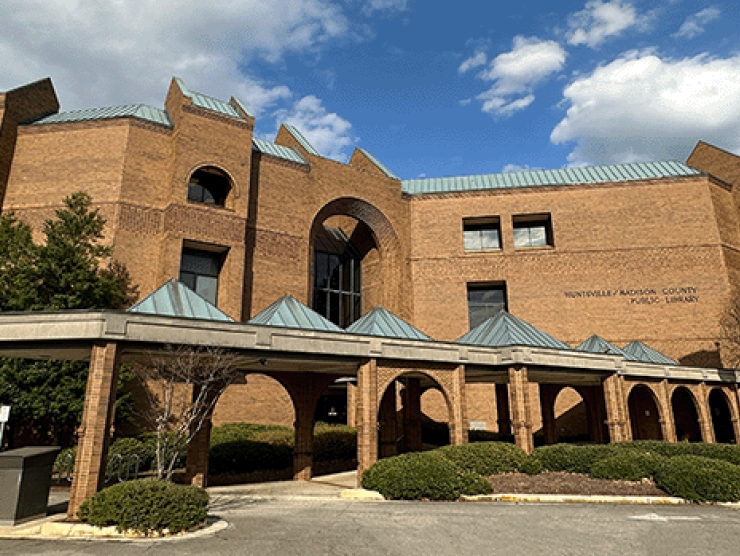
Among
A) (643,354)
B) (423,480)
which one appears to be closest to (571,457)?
(423,480)

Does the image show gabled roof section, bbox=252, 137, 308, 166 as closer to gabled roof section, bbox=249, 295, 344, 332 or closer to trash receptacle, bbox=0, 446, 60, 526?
gabled roof section, bbox=249, 295, 344, 332

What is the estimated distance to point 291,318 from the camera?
17375mm

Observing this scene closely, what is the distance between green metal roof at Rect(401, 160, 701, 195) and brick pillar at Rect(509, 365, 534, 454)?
20.2 m

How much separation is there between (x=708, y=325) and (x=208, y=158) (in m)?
31.4

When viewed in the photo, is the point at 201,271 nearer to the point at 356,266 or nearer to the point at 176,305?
the point at 356,266

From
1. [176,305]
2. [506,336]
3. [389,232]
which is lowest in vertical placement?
[506,336]

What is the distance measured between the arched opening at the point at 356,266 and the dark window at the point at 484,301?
5203 millimetres

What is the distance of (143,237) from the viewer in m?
26.6

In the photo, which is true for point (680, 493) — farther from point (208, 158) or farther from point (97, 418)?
point (208, 158)

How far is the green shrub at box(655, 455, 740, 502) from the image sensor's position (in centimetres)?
1392

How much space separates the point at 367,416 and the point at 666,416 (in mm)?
17122

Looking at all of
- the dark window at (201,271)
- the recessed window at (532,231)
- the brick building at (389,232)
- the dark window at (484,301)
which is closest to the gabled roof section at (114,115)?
the brick building at (389,232)

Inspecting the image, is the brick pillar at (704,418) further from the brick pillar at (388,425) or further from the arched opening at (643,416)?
the brick pillar at (388,425)

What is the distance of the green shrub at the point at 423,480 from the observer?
1413 centimetres
